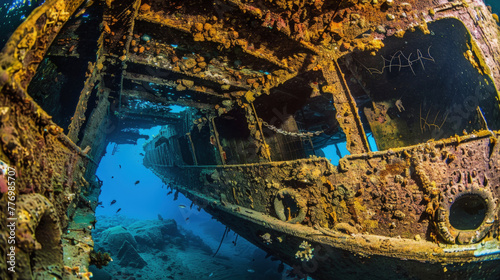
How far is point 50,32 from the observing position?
1.71 metres

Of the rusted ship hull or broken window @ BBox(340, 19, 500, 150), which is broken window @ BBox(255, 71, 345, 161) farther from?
the rusted ship hull

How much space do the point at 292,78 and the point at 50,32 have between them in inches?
148

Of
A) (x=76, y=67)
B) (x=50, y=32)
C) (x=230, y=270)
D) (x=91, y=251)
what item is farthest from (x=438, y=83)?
(x=230, y=270)

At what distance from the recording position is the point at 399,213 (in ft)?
9.43

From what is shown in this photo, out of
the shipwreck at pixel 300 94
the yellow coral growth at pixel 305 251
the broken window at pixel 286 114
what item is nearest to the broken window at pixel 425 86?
the shipwreck at pixel 300 94

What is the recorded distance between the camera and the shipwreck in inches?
67.3

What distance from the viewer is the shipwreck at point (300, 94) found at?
1710 millimetres

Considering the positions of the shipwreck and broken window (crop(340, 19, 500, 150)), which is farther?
broken window (crop(340, 19, 500, 150))

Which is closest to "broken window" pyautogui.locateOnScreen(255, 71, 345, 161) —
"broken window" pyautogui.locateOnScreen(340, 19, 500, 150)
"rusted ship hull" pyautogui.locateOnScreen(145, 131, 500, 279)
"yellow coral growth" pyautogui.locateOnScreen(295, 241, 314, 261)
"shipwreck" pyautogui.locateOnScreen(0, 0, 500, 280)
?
"shipwreck" pyautogui.locateOnScreen(0, 0, 500, 280)

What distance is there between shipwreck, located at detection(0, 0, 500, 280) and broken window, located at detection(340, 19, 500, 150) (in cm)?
4

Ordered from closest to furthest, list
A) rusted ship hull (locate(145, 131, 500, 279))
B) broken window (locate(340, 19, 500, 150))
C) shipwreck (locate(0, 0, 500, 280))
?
shipwreck (locate(0, 0, 500, 280)), rusted ship hull (locate(145, 131, 500, 279)), broken window (locate(340, 19, 500, 150))

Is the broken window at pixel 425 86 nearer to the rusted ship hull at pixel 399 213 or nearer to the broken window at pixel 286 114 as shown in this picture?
the rusted ship hull at pixel 399 213

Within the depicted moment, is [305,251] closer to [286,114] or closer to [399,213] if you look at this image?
[399,213]

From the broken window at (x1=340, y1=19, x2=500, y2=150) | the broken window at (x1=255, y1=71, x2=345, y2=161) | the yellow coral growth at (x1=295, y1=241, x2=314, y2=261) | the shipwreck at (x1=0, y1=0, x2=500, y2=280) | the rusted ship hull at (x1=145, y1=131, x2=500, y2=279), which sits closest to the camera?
the shipwreck at (x1=0, y1=0, x2=500, y2=280)
